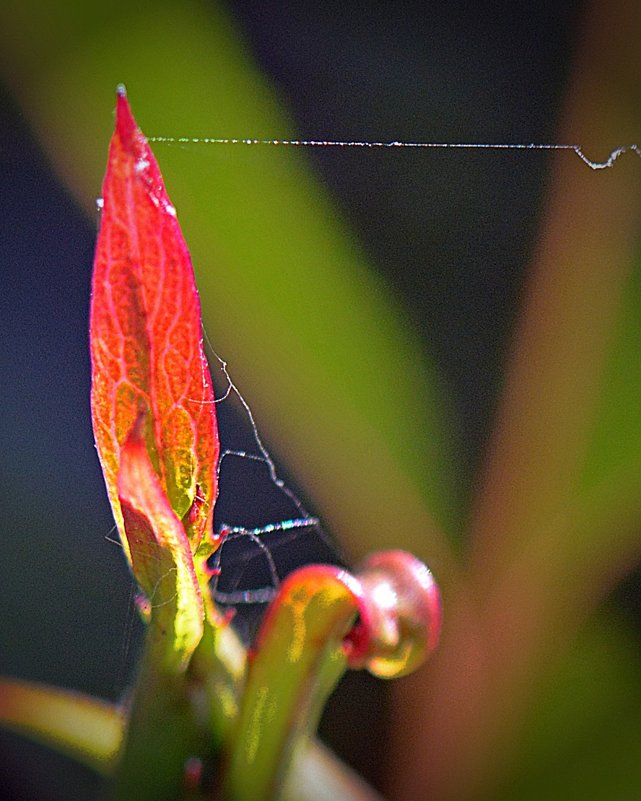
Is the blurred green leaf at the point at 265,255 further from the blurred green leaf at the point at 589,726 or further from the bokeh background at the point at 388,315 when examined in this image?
the blurred green leaf at the point at 589,726

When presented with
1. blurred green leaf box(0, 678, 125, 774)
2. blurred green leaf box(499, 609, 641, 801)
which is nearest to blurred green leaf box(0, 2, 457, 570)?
blurred green leaf box(499, 609, 641, 801)

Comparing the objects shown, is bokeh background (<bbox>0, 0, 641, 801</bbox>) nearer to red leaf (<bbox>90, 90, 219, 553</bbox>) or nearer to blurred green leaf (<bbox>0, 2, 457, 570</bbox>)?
blurred green leaf (<bbox>0, 2, 457, 570</bbox>)

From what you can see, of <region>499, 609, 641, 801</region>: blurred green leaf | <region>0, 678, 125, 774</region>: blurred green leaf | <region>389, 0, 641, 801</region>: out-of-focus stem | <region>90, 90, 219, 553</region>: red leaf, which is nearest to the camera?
<region>90, 90, 219, 553</region>: red leaf

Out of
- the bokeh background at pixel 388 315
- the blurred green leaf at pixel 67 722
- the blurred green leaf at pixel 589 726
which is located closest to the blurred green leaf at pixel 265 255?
the bokeh background at pixel 388 315

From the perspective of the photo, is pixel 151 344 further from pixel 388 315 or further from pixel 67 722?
pixel 388 315

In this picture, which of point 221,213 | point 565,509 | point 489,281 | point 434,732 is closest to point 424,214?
point 489,281

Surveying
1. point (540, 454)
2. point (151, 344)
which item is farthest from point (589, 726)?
point (151, 344)
